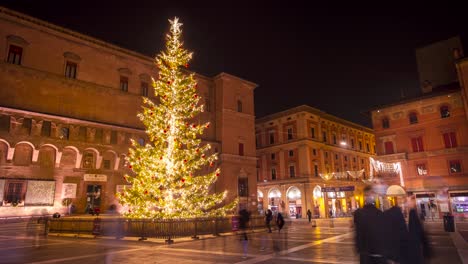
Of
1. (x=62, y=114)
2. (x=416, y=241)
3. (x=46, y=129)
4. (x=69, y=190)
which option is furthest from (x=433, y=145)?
(x=46, y=129)

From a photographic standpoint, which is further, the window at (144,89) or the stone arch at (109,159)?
the window at (144,89)

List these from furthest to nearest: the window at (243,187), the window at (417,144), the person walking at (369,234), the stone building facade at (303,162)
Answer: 1. the stone building facade at (303,162)
2. the window at (243,187)
3. the window at (417,144)
4. the person walking at (369,234)

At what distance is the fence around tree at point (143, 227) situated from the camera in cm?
1608

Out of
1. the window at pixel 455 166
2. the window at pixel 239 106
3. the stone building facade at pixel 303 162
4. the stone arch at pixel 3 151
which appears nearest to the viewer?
the stone arch at pixel 3 151

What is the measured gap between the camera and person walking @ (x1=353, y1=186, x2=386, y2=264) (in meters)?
5.09

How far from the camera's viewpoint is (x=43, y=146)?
82.6 ft

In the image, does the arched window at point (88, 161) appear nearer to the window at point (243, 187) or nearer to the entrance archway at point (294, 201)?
the window at point (243, 187)

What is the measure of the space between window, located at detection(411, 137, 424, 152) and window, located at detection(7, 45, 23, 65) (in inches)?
1611

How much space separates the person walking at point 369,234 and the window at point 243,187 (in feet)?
113

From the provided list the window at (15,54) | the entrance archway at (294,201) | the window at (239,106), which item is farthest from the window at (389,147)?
the window at (15,54)

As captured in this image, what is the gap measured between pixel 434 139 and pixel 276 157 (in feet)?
84.2

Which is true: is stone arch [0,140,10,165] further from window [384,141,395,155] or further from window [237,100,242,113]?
window [384,141,395,155]

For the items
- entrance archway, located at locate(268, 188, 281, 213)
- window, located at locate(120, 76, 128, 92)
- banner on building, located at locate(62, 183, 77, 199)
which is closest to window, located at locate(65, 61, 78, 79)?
window, located at locate(120, 76, 128, 92)

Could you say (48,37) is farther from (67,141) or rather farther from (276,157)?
(276,157)
